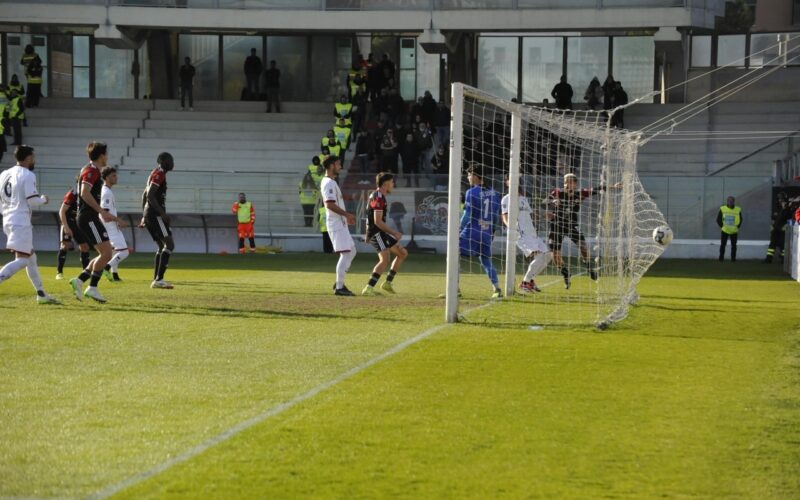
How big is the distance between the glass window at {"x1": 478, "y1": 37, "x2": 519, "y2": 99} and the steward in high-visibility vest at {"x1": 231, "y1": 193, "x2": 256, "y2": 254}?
535 inches

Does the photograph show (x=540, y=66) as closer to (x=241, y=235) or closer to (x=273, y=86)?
(x=273, y=86)

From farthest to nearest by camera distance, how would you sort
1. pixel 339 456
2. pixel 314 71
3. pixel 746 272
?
pixel 314 71, pixel 746 272, pixel 339 456

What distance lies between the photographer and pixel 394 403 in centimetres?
849

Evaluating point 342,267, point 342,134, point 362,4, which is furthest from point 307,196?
point 342,267

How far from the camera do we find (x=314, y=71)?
45562mm

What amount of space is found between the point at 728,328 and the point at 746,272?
13.3 meters

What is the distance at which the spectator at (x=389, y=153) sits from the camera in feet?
119

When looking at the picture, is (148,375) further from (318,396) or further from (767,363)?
(767,363)

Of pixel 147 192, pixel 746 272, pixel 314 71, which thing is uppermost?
pixel 314 71

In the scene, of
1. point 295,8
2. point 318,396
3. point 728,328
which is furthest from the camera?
point 295,8

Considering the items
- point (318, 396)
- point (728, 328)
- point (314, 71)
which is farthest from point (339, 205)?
point (314, 71)

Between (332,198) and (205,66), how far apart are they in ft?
95.6

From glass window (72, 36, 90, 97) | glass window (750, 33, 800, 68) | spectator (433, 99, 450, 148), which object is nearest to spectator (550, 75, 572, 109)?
spectator (433, 99, 450, 148)

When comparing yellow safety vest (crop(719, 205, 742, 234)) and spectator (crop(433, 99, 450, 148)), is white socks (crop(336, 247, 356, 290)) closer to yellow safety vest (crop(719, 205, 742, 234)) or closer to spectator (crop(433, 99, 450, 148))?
yellow safety vest (crop(719, 205, 742, 234))
